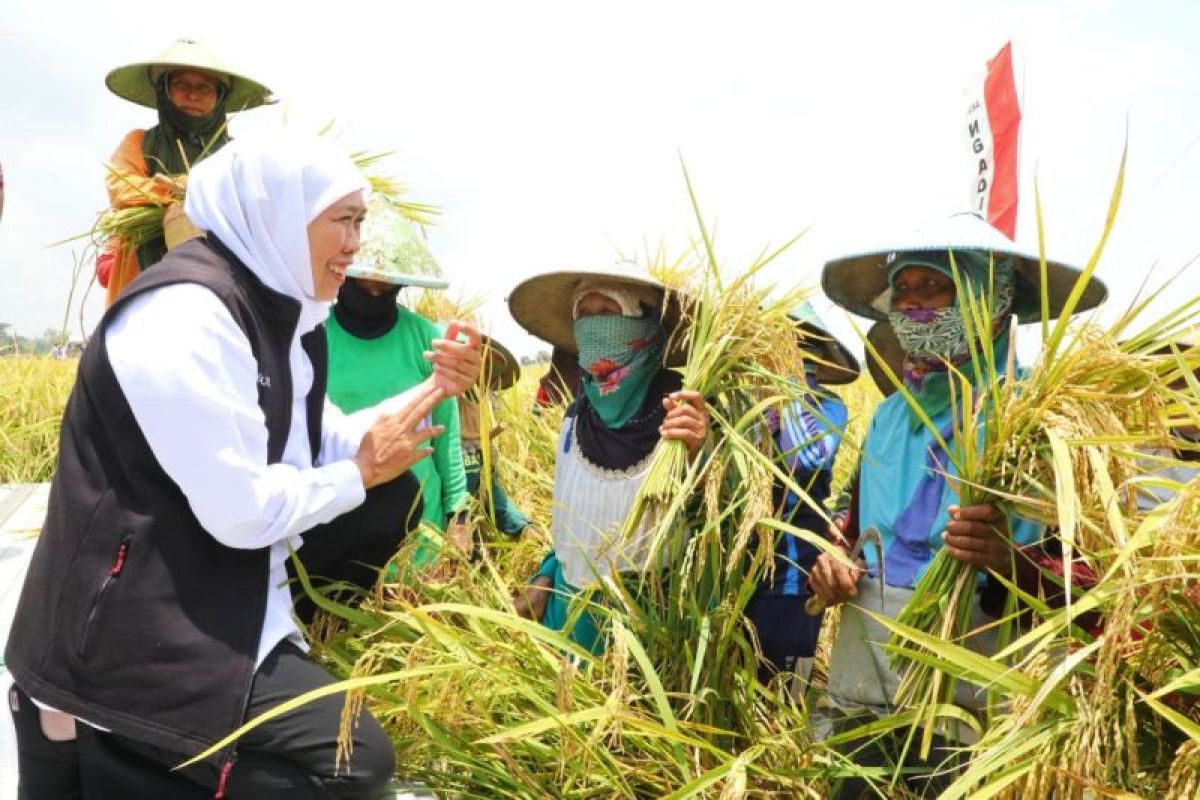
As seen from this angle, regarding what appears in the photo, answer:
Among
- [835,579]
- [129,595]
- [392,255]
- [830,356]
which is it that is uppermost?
[392,255]

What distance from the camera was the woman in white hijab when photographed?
1789 millimetres

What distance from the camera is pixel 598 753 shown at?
87.5 inches

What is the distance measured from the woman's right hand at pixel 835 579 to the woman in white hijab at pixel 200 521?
102 cm

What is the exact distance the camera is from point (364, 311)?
3521mm

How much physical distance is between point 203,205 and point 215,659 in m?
0.85

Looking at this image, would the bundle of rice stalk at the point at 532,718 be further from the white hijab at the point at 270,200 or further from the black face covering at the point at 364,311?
the black face covering at the point at 364,311

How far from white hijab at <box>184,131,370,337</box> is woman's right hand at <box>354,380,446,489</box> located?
335 mm

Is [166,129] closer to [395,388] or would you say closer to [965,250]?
[395,388]

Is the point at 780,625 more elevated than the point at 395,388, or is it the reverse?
the point at 395,388

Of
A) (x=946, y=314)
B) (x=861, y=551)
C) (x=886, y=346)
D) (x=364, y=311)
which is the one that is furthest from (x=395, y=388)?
(x=946, y=314)

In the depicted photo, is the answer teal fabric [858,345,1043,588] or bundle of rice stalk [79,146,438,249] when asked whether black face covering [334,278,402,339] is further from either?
teal fabric [858,345,1043,588]

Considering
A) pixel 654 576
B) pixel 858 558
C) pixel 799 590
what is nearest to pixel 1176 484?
pixel 858 558

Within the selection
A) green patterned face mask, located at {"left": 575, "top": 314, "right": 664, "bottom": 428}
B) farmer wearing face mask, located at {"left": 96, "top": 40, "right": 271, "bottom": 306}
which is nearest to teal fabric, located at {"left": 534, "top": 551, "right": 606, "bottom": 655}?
green patterned face mask, located at {"left": 575, "top": 314, "right": 664, "bottom": 428}

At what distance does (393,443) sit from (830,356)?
6.17 feet
